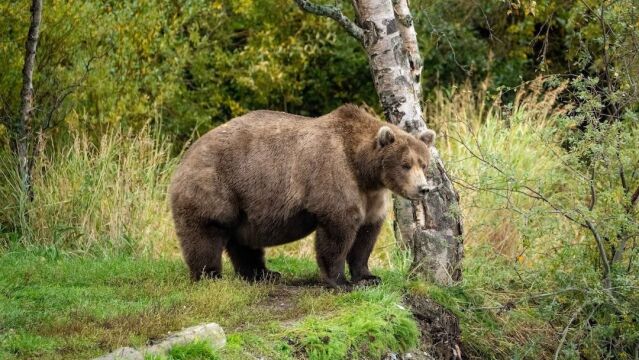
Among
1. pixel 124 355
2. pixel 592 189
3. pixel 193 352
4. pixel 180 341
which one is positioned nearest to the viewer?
pixel 124 355

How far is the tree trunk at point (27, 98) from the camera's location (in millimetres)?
12344

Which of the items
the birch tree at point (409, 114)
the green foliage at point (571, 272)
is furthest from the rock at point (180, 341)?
the birch tree at point (409, 114)

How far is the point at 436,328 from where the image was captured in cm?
929

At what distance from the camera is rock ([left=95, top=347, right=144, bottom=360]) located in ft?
23.1

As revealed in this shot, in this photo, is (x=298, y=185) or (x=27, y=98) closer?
(x=298, y=185)

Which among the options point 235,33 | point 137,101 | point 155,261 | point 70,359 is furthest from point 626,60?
point 235,33

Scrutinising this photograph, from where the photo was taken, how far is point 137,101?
48.5 ft

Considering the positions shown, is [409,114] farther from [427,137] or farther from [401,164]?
[401,164]

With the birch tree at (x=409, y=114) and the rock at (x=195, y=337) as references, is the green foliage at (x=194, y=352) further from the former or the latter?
the birch tree at (x=409, y=114)

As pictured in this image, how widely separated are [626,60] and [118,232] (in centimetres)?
597

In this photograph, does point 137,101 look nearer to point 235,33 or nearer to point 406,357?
point 235,33

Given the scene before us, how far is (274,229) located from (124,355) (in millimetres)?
2849

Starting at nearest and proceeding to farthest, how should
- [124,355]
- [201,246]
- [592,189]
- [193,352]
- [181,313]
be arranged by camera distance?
Result: [124,355] → [193,352] → [181,313] → [592,189] → [201,246]

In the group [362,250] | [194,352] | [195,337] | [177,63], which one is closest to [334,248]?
[362,250]
